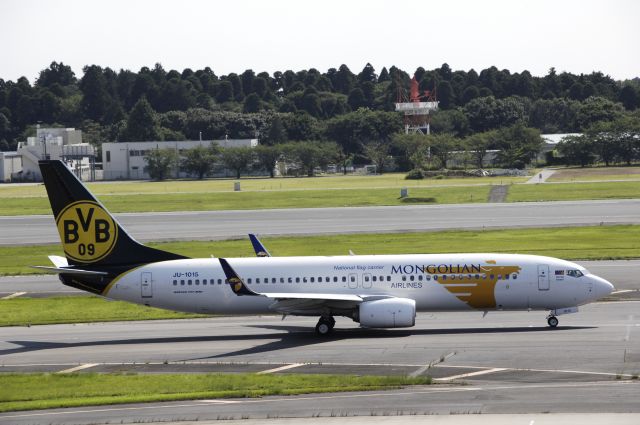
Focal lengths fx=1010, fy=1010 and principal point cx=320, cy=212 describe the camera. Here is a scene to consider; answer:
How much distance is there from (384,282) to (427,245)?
1185 inches

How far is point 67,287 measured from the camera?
63500mm

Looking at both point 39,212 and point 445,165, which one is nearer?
point 39,212

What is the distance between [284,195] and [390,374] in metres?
95.7

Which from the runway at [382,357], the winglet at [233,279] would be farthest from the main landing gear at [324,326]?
the winglet at [233,279]

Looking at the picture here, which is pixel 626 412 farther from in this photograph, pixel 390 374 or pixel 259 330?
pixel 259 330

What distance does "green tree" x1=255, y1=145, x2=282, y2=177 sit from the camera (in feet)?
638

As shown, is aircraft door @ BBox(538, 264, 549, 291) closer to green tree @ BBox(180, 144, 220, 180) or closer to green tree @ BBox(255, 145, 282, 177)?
green tree @ BBox(255, 145, 282, 177)

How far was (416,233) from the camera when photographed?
8381cm

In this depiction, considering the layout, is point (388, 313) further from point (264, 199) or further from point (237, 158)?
point (237, 158)

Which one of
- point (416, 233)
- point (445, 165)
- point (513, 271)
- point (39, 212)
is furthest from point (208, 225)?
point (445, 165)

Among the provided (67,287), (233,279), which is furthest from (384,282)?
(67,287)

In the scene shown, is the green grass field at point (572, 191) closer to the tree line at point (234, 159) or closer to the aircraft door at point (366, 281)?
the tree line at point (234, 159)

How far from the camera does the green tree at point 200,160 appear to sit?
643 ft

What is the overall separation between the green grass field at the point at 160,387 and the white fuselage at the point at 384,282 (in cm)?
856
